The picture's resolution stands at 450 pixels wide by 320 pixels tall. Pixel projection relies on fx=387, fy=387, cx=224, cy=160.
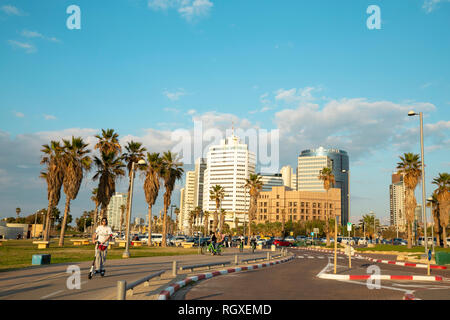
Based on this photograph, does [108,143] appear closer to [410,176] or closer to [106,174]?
[106,174]

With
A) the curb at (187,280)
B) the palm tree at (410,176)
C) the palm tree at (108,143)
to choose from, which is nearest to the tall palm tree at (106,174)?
the palm tree at (108,143)

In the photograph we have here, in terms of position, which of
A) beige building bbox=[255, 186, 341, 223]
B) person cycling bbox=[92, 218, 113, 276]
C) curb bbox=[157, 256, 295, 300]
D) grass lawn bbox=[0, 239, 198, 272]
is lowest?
grass lawn bbox=[0, 239, 198, 272]

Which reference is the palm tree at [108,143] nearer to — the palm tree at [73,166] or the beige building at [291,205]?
the palm tree at [73,166]

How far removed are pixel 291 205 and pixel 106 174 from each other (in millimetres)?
143616

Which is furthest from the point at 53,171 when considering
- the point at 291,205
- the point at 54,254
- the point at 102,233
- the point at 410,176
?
the point at 291,205

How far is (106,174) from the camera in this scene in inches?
1576

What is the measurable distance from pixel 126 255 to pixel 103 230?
498 inches

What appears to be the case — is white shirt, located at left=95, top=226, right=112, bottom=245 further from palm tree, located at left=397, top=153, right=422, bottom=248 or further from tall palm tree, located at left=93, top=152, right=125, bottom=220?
palm tree, located at left=397, top=153, right=422, bottom=248

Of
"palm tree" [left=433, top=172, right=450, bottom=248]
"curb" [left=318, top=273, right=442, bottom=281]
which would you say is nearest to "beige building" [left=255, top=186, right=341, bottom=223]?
"palm tree" [left=433, top=172, right=450, bottom=248]

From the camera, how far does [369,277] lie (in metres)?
15.8

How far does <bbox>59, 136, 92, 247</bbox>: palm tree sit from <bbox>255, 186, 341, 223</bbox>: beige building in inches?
5587

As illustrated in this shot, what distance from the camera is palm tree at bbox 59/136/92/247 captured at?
36.2m
